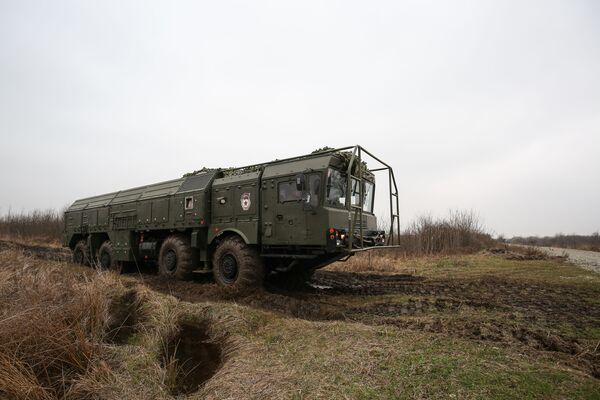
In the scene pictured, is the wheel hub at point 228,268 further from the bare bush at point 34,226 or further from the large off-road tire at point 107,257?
the bare bush at point 34,226

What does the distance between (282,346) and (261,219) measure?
431cm

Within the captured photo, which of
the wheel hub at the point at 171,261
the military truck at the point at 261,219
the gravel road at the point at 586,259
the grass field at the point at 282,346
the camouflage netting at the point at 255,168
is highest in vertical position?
the camouflage netting at the point at 255,168

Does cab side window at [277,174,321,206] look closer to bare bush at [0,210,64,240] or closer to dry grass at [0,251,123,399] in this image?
dry grass at [0,251,123,399]

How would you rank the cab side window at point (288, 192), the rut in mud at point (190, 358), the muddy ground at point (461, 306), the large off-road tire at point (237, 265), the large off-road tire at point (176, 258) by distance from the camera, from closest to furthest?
the rut in mud at point (190, 358), the muddy ground at point (461, 306), the cab side window at point (288, 192), the large off-road tire at point (237, 265), the large off-road tire at point (176, 258)

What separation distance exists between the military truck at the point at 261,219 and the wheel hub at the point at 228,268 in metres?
0.02

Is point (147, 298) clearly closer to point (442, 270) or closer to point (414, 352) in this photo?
point (414, 352)

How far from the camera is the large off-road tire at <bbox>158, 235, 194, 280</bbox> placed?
31.7 ft

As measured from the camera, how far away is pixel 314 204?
24.5 ft

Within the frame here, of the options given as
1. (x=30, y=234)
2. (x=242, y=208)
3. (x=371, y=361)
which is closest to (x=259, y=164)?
(x=242, y=208)

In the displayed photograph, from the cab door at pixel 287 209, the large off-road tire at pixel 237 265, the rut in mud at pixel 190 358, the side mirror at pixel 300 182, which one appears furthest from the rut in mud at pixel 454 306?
the side mirror at pixel 300 182

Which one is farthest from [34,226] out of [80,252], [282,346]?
[282,346]

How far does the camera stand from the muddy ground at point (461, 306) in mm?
4277

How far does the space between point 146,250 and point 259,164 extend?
4.97m

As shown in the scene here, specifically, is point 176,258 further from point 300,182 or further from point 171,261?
point 300,182
